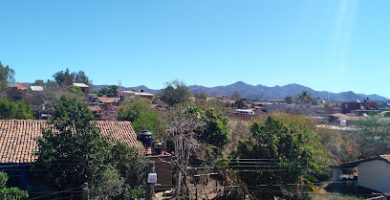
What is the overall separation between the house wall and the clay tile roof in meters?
15.1

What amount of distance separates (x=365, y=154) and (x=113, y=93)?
5948 cm

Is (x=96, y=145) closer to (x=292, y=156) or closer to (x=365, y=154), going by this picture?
(x=292, y=156)

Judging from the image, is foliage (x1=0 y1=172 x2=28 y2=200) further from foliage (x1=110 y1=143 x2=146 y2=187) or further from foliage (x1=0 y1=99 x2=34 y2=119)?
foliage (x1=0 y1=99 x2=34 y2=119)

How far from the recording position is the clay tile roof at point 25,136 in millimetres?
17578

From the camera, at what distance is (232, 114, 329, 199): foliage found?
1950cm

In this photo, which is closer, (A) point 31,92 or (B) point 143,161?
(B) point 143,161

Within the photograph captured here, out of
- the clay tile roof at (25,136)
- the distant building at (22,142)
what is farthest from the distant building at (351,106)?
the distant building at (22,142)

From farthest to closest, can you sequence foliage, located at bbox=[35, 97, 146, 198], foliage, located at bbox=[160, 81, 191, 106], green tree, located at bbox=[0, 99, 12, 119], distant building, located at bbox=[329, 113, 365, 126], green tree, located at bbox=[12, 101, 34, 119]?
foliage, located at bbox=[160, 81, 191, 106]
distant building, located at bbox=[329, 113, 365, 126]
green tree, located at bbox=[0, 99, 12, 119]
green tree, located at bbox=[12, 101, 34, 119]
foliage, located at bbox=[35, 97, 146, 198]

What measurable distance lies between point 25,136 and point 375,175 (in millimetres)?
20925

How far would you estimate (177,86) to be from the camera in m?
62.2

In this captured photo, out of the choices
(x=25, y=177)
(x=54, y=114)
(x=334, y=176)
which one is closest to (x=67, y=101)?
(x=54, y=114)

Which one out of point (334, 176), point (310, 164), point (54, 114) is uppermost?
point (54, 114)

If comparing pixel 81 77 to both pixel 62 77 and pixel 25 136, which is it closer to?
pixel 62 77

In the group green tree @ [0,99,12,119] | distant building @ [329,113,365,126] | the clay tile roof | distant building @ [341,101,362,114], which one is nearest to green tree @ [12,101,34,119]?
green tree @ [0,99,12,119]
